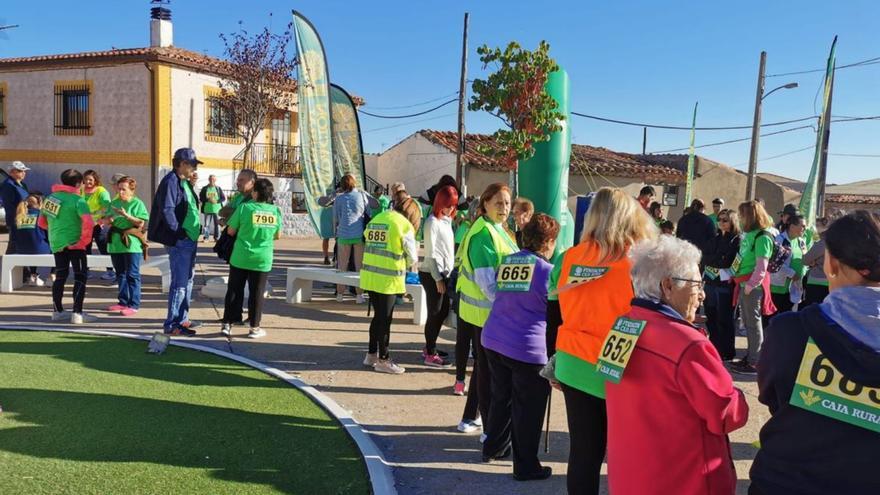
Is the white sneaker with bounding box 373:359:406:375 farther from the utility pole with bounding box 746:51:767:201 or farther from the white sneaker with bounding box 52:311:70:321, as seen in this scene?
the utility pole with bounding box 746:51:767:201

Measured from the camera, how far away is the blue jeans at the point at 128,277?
9648 millimetres

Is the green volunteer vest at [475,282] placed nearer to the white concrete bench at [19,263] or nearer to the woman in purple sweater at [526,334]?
the woman in purple sweater at [526,334]

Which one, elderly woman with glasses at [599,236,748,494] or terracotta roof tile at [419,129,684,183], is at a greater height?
terracotta roof tile at [419,129,684,183]

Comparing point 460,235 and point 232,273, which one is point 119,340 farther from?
point 460,235

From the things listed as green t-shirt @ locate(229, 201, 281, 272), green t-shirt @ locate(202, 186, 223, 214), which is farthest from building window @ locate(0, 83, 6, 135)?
green t-shirt @ locate(229, 201, 281, 272)

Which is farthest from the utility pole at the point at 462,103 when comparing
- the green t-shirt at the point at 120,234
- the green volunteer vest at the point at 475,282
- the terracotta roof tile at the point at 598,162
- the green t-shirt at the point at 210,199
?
the green volunteer vest at the point at 475,282

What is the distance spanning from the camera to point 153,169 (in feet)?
82.6

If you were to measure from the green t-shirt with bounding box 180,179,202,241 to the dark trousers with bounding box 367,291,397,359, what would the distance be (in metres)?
2.52

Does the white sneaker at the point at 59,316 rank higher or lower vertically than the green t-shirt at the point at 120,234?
lower

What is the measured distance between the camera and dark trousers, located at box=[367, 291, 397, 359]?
6.75 metres

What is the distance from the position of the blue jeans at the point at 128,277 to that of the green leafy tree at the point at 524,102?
5.68 m

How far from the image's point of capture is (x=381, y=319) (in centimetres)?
680

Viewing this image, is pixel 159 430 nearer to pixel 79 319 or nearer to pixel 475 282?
pixel 475 282

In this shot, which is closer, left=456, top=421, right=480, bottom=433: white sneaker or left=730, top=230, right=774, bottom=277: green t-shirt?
left=456, top=421, right=480, bottom=433: white sneaker
